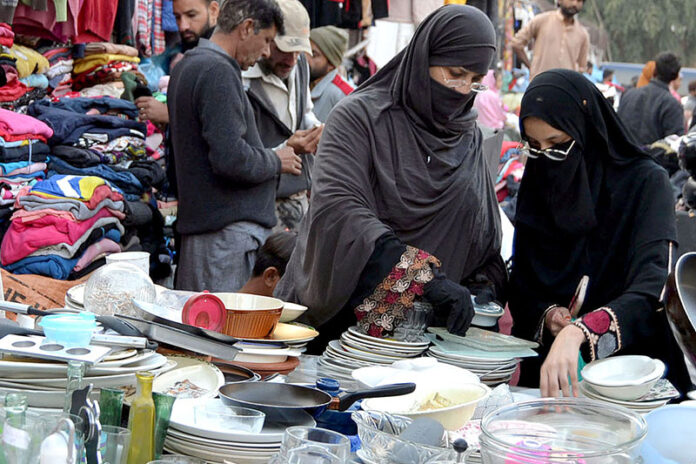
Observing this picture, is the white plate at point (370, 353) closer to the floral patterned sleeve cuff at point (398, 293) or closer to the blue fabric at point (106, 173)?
the floral patterned sleeve cuff at point (398, 293)

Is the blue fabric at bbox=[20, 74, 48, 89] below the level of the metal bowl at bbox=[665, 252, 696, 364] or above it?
above

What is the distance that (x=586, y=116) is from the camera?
2.53 metres

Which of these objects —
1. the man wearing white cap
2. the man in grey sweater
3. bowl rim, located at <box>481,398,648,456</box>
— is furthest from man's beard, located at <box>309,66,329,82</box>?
bowl rim, located at <box>481,398,648,456</box>

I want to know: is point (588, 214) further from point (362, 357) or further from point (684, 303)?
point (684, 303)

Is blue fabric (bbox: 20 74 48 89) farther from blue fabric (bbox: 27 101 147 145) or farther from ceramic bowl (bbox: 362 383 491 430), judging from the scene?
ceramic bowl (bbox: 362 383 491 430)

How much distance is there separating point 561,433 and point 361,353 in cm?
85

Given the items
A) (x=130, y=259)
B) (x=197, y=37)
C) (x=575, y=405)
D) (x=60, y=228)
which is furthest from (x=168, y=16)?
(x=575, y=405)

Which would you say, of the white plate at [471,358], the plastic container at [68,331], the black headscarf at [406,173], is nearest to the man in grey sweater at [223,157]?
the black headscarf at [406,173]

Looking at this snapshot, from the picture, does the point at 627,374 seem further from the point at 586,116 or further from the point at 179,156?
the point at 179,156

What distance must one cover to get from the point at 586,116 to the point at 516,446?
149cm

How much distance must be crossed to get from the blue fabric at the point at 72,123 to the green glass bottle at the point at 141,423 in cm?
270

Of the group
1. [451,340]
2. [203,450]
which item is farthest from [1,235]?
[203,450]

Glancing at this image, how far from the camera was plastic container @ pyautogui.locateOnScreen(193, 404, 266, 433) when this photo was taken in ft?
4.88

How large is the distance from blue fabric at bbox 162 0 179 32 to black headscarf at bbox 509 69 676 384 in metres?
2.66
